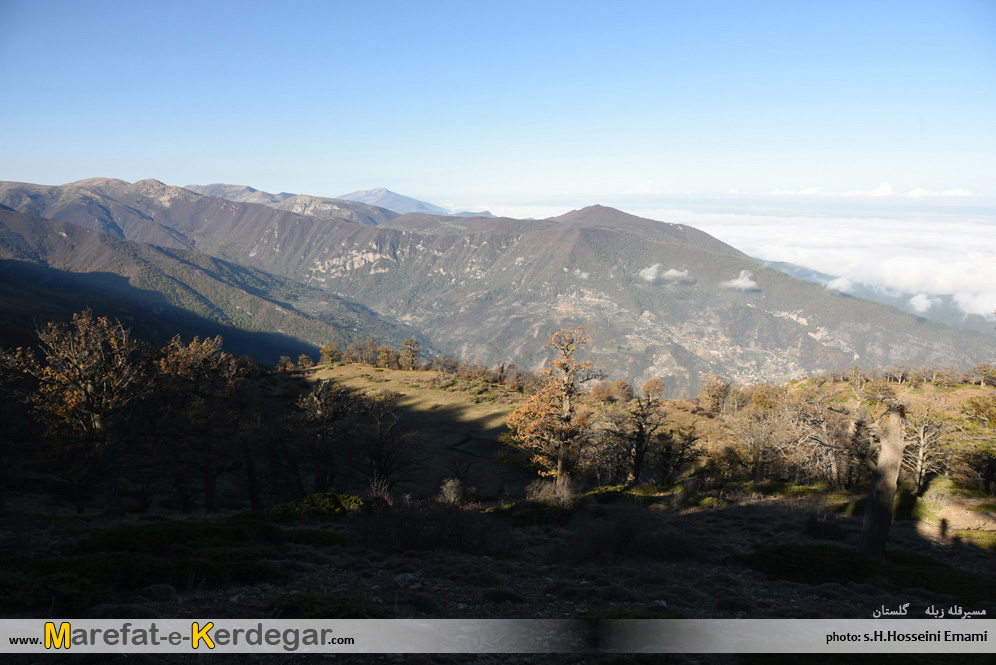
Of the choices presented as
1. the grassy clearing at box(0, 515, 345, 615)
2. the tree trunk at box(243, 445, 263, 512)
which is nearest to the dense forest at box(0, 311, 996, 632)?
the grassy clearing at box(0, 515, 345, 615)

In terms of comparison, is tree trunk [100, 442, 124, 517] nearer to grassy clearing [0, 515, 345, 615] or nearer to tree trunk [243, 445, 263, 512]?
tree trunk [243, 445, 263, 512]

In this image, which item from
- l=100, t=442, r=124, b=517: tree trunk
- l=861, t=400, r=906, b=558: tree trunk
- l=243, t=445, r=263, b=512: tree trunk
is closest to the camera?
l=861, t=400, r=906, b=558: tree trunk

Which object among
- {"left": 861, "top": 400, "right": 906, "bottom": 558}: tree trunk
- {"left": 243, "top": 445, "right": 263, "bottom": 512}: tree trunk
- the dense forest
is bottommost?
{"left": 243, "top": 445, "right": 263, "bottom": 512}: tree trunk

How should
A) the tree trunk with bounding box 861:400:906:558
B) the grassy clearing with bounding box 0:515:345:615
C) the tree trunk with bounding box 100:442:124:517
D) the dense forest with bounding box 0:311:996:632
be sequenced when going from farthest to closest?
the tree trunk with bounding box 100:442:124:517 → the tree trunk with bounding box 861:400:906:558 → the dense forest with bounding box 0:311:996:632 → the grassy clearing with bounding box 0:515:345:615

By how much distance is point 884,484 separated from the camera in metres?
15.4

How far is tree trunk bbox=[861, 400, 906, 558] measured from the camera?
14930 millimetres

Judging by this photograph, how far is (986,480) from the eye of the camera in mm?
27172

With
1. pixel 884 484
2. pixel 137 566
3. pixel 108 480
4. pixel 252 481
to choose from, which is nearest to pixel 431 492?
pixel 252 481

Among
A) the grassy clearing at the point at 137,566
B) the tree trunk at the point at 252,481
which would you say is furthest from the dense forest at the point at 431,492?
the tree trunk at the point at 252,481

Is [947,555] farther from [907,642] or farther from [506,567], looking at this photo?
[506,567]

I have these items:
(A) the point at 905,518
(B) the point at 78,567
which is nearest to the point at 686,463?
(A) the point at 905,518

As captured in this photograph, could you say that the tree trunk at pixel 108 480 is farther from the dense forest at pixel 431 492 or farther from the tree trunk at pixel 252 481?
the tree trunk at pixel 252 481

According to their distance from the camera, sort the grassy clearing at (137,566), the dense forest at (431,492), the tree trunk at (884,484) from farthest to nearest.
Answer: the tree trunk at (884,484) → the dense forest at (431,492) → the grassy clearing at (137,566)

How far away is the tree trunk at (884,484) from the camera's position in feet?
49.0
